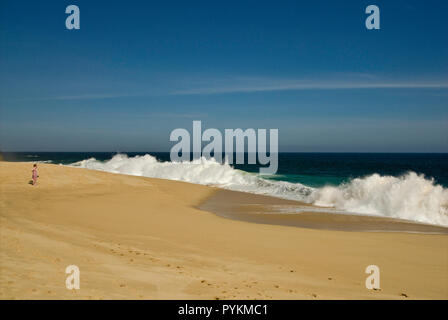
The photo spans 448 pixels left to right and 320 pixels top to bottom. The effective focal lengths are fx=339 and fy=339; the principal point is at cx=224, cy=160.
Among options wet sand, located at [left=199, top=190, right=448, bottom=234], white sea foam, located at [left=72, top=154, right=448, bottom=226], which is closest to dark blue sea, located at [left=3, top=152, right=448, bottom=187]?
white sea foam, located at [left=72, top=154, right=448, bottom=226]

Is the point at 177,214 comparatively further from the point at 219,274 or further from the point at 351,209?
the point at 351,209

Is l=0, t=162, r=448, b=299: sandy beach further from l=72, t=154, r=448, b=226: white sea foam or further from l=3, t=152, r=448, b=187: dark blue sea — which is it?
l=3, t=152, r=448, b=187: dark blue sea

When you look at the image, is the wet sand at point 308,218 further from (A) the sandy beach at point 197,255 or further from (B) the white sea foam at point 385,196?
(B) the white sea foam at point 385,196

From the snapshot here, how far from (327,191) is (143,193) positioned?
12.2 metres

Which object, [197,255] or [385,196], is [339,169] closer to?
[385,196]

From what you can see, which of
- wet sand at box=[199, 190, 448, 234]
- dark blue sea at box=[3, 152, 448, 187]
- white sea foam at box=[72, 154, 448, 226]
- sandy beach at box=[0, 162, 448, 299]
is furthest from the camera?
dark blue sea at box=[3, 152, 448, 187]

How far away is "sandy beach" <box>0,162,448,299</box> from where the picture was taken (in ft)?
19.1

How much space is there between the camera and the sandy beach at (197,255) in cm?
582

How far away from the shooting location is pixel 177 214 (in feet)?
50.1

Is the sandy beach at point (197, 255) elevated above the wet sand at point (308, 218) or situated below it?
above

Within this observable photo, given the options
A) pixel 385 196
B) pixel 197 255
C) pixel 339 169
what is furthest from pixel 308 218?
pixel 339 169

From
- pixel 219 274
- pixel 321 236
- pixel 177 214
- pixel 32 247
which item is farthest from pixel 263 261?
pixel 177 214


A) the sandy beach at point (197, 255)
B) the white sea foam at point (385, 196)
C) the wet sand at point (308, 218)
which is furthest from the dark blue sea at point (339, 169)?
the sandy beach at point (197, 255)

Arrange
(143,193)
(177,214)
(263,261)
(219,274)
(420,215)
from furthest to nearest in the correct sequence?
(143,193) < (420,215) < (177,214) < (263,261) < (219,274)
